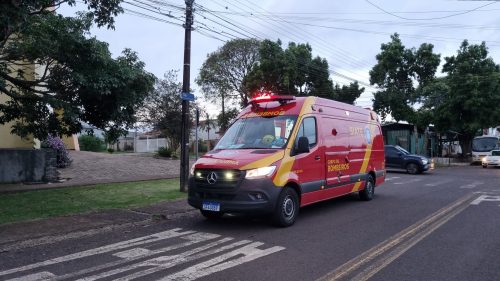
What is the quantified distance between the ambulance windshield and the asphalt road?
5.12 ft

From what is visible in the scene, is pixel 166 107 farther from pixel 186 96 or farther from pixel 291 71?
pixel 186 96

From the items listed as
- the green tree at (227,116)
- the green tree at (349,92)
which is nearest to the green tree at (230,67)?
the green tree at (227,116)

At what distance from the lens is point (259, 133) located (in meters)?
8.78

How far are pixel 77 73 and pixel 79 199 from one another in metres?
3.79

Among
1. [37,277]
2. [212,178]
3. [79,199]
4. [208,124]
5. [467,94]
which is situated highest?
[467,94]

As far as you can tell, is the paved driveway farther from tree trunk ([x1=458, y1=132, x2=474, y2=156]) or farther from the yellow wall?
tree trunk ([x1=458, y1=132, x2=474, y2=156])

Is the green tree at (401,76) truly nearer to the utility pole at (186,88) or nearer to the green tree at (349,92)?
the green tree at (349,92)

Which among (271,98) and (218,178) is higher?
(271,98)

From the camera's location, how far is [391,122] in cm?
3903

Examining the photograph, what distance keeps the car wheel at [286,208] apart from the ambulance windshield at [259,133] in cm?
93

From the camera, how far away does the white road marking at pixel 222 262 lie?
17.4 feet

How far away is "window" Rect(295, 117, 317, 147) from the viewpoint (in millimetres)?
8724

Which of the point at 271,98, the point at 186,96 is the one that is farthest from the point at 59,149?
the point at 271,98

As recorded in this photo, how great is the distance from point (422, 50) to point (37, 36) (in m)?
32.9
